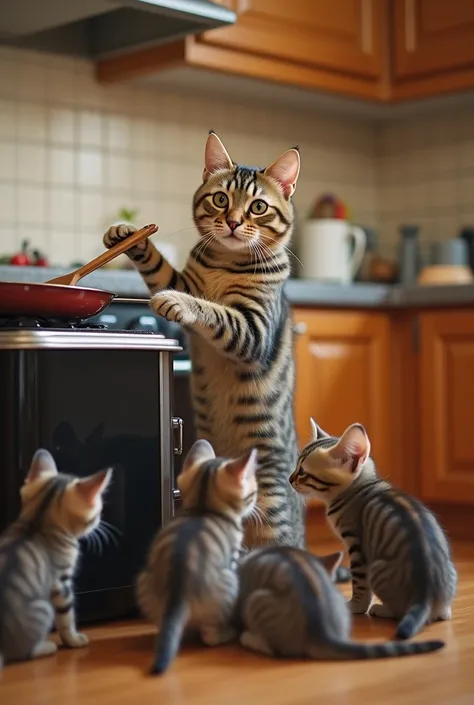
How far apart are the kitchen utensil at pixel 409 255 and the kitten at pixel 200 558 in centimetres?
247

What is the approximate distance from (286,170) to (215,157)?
15 centimetres

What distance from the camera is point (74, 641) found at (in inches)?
74.5

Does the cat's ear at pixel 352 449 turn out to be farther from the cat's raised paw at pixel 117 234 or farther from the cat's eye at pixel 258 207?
the cat's raised paw at pixel 117 234

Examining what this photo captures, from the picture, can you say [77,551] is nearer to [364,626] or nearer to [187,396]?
[364,626]

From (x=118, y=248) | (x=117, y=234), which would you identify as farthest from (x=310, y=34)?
(x=118, y=248)

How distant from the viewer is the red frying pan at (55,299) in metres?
1.99

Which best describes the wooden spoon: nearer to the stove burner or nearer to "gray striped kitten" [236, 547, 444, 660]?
the stove burner

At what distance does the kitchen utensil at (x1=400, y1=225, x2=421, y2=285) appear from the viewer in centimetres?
426

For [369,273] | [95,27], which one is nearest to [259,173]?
[95,27]

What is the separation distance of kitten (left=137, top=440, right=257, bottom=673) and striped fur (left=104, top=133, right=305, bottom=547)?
339 mm

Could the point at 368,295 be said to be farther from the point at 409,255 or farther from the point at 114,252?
the point at 114,252

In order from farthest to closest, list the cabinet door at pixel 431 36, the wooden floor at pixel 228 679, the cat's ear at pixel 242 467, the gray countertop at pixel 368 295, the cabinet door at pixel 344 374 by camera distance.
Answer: the cabinet door at pixel 431 36 → the cabinet door at pixel 344 374 → the gray countertop at pixel 368 295 → the cat's ear at pixel 242 467 → the wooden floor at pixel 228 679

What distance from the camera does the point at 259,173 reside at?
227 centimetres

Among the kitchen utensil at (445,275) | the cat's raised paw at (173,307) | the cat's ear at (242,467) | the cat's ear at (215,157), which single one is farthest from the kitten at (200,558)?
the kitchen utensil at (445,275)
